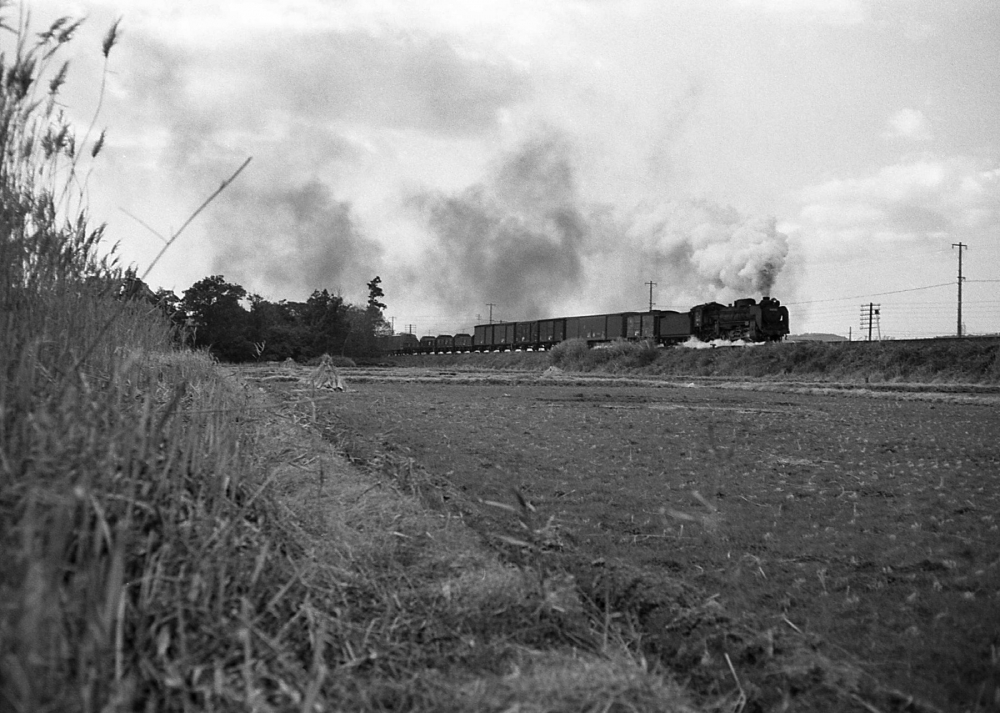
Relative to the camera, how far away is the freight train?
42594mm

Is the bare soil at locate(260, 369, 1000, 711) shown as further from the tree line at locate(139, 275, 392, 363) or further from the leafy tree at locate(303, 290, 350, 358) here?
the leafy tree at locate(303, 290, 350, 358)

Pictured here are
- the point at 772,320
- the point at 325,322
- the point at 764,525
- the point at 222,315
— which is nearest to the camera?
the point at 764,525

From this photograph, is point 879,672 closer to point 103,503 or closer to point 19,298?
point 103,503

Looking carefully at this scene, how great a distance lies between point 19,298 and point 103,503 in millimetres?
1518

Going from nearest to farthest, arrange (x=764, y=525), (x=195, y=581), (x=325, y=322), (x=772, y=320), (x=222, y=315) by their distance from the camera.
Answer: (x=195, y=581), (x=764, y=525), (x=222, y=315), (x=772, y=320), (x=325, y=322)

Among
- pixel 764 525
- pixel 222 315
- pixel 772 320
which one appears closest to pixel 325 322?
pixel 222 315

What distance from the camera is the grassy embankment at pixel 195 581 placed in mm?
1777

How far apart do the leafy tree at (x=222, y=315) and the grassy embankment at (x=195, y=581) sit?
107 feet

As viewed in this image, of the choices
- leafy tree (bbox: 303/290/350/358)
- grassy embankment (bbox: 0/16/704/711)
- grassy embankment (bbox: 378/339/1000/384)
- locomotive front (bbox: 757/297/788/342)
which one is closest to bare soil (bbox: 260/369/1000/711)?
grassy embankment (bbox: 0/16/704/711)

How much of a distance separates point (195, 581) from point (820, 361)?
3199cm

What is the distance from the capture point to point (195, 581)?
2107 millimetres

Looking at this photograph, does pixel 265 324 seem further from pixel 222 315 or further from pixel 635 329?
pixel 635 329

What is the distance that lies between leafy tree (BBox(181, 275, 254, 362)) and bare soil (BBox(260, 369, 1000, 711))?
1077 inches

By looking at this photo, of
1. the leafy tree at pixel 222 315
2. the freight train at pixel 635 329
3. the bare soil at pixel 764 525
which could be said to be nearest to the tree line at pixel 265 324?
the leafy tree at pixel 222 315
